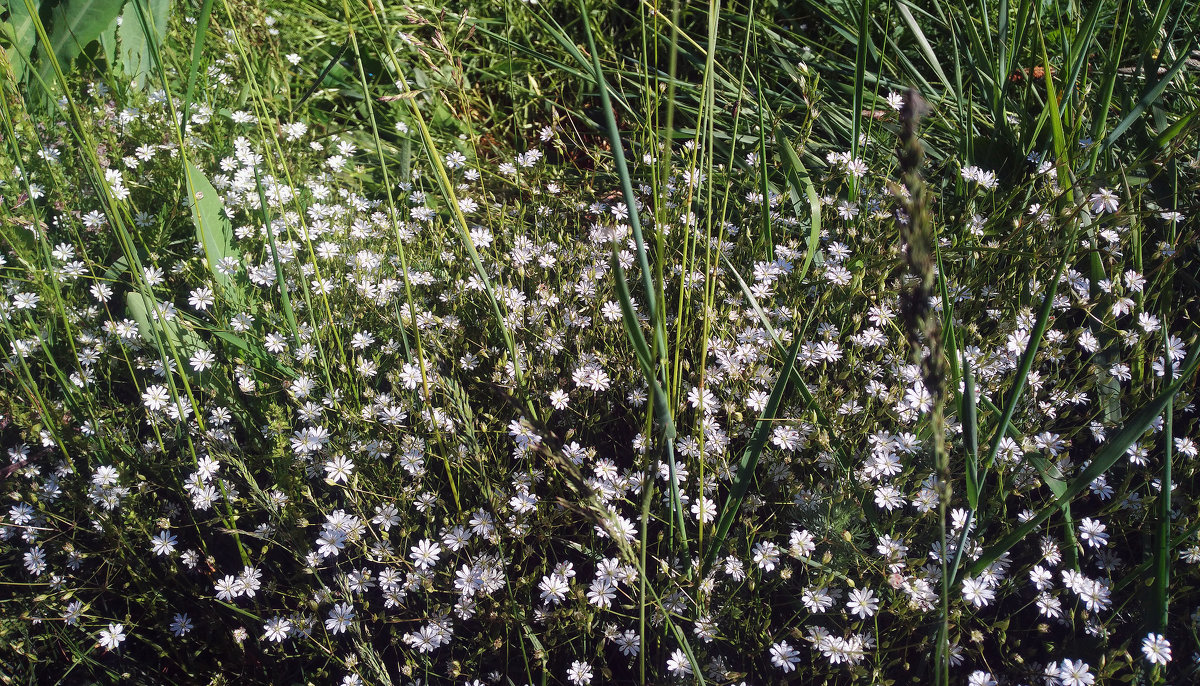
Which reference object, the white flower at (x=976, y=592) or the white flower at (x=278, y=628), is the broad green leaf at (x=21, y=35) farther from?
the white flower at (x=976, y=592)

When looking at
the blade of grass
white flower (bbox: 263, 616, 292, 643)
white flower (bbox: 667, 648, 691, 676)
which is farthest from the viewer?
white flower (bbox: 263, 616, 292, 643)

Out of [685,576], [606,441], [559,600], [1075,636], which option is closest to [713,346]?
[606,441]

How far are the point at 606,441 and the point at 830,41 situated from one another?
2337 mm

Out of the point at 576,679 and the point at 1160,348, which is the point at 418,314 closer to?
the point at 576,679

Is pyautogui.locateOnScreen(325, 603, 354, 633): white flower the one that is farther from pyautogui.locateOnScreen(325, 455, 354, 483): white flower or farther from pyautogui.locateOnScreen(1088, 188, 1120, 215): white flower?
pyautogui.locateOnScreen(1088, 188, 1120, 215): white flower

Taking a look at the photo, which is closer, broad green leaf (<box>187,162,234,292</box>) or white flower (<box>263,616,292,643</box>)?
white flower (<box>263,616,292,643</box>)

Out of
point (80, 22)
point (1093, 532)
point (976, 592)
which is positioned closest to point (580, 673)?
point (976, 592)

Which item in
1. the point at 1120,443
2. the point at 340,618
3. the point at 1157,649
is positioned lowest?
the point at 340,618

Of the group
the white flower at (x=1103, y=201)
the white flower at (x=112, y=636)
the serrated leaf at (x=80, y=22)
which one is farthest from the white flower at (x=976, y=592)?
the serrated leaf at (x=80, y=22)

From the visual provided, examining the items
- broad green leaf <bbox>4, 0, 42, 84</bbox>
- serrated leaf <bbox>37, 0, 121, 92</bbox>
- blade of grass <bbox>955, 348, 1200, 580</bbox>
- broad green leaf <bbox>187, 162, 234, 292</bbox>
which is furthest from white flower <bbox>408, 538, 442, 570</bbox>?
broad green leaf <bbox>4, 0, 42, 84</bbox>

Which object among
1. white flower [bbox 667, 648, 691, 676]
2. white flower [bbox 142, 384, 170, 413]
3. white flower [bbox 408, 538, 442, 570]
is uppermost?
white flower [bbox 142, 384, 170, 413]

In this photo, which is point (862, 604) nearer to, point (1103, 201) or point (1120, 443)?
point (1120, 443)

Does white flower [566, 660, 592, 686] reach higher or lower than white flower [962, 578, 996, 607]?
lower

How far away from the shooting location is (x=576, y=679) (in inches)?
70.7
